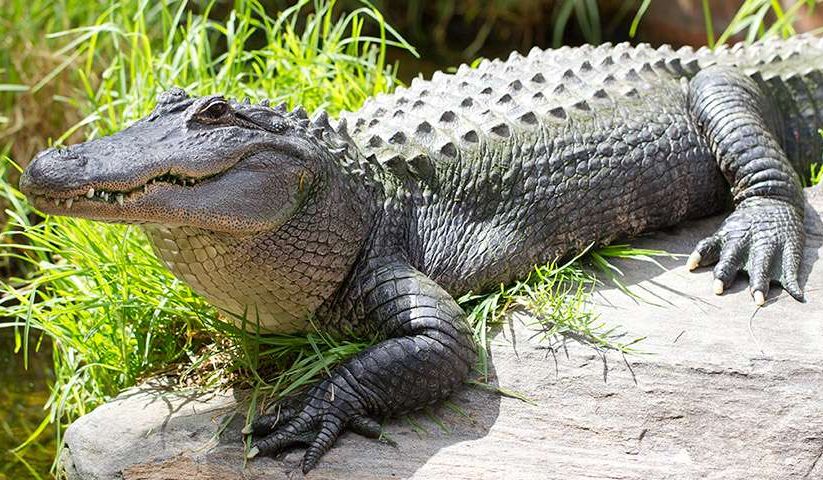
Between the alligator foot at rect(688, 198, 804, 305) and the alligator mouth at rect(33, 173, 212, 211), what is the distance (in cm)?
240

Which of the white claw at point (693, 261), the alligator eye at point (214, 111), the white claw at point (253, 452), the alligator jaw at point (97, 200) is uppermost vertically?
the alligator eye at point (214, 111)

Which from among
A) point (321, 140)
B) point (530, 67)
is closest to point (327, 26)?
point (530, 67)

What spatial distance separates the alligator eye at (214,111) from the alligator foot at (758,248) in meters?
2.20

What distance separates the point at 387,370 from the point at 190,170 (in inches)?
40.4

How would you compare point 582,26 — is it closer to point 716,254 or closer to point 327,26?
point 327,26

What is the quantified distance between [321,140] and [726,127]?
203 centimetres

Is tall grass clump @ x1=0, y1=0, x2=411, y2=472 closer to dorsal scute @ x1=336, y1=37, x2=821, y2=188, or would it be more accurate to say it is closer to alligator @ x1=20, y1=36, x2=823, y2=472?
alligator @ x1=20, y1=36, x2=823, y2=472

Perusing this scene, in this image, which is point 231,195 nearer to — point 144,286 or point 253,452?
point 253,452

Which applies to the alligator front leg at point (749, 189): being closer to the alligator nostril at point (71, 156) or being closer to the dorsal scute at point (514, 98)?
the dorsal scute at point (514, 98)

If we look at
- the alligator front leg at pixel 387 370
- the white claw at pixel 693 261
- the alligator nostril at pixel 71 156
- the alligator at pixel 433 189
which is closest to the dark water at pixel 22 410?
the alligator at pixel 433 189

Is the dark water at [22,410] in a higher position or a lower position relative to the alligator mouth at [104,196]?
lower

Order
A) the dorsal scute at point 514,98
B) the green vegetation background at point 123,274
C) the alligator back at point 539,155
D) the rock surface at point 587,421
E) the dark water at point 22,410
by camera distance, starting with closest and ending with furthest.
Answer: the rock surface at point 587,421 → the green vegetation background at point 123,274 → the alligator back at point 539,155 → the dorsal scute at point 514,98 → the dark water at point 22,410

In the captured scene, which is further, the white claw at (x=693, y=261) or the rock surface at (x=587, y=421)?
the white claw at (x=693, y=261)

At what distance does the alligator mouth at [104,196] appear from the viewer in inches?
147
